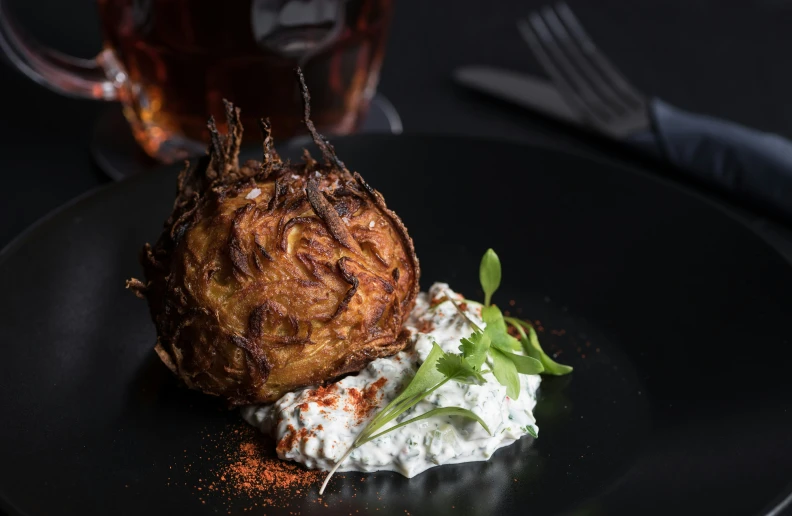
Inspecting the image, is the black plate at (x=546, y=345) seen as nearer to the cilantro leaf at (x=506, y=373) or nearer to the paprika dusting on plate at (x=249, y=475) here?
the paprika dusting on plate at (x=249, y=475)

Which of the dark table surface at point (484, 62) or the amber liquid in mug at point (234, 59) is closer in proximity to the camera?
the amber liquid in mug at point (234, 59)

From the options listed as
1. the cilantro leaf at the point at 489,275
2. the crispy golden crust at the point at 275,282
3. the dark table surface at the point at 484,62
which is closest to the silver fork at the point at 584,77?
the dark table surface at the point at 484,62

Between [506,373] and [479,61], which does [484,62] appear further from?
[506,373]

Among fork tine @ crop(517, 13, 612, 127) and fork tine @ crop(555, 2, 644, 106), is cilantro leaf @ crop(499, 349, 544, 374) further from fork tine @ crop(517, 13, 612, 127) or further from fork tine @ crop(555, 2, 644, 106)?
fork tine @ crop(555, 2, 644, 106)

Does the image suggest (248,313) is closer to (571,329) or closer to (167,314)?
(167,314)

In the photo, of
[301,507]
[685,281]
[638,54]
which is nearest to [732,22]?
[638,54]

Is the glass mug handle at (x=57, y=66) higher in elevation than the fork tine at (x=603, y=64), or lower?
higher

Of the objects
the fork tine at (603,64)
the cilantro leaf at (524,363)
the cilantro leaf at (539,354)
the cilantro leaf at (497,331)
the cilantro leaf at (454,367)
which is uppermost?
the fork tine at (603,64)
